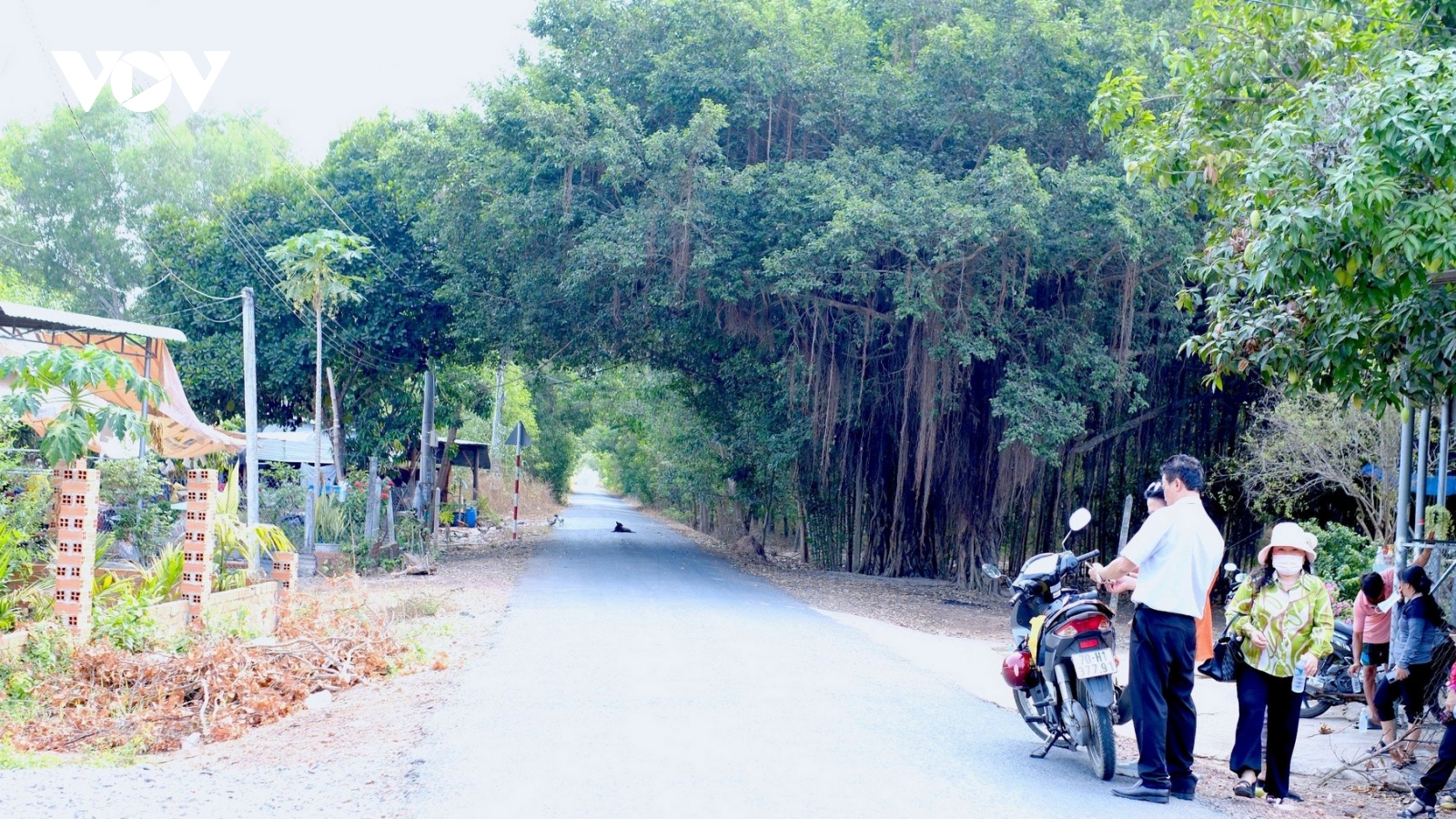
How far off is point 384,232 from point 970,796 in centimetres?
2161

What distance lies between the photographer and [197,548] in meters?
10.6

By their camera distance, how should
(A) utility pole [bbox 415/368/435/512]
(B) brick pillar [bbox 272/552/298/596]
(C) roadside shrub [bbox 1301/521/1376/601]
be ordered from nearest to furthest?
1. (B) brick pillar [bbox 272/552/298/596]
2. (C) roadside shrub [bbox 1301/521/1376/601]
3. (A) utility pole [bbox 415/368/435/512]

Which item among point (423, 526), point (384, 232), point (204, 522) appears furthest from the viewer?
point (384, 232)

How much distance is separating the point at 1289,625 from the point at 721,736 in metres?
3.08

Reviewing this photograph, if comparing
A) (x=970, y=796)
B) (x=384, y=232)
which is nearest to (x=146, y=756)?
(x=970, y=796)

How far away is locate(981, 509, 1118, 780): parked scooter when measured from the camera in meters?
5.99

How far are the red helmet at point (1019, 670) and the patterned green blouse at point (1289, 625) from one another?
1.15m

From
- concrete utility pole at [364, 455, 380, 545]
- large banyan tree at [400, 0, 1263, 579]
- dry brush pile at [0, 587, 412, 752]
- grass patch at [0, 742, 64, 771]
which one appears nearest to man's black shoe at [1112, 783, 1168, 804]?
dry brush pile at [0, 587, 412, 752]

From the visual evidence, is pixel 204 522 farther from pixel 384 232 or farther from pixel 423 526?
pixel 384 232

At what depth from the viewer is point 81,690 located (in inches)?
324

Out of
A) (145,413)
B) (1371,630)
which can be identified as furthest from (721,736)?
(145,413)

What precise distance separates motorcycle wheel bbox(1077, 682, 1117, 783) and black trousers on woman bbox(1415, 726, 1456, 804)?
58.5 inches

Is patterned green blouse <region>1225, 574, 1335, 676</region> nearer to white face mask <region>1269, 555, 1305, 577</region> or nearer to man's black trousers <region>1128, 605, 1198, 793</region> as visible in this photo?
white face mask <region>1269, 555, 1305, 577</region>

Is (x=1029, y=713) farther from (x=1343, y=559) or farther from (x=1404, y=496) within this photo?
(x=1343, y=559)
